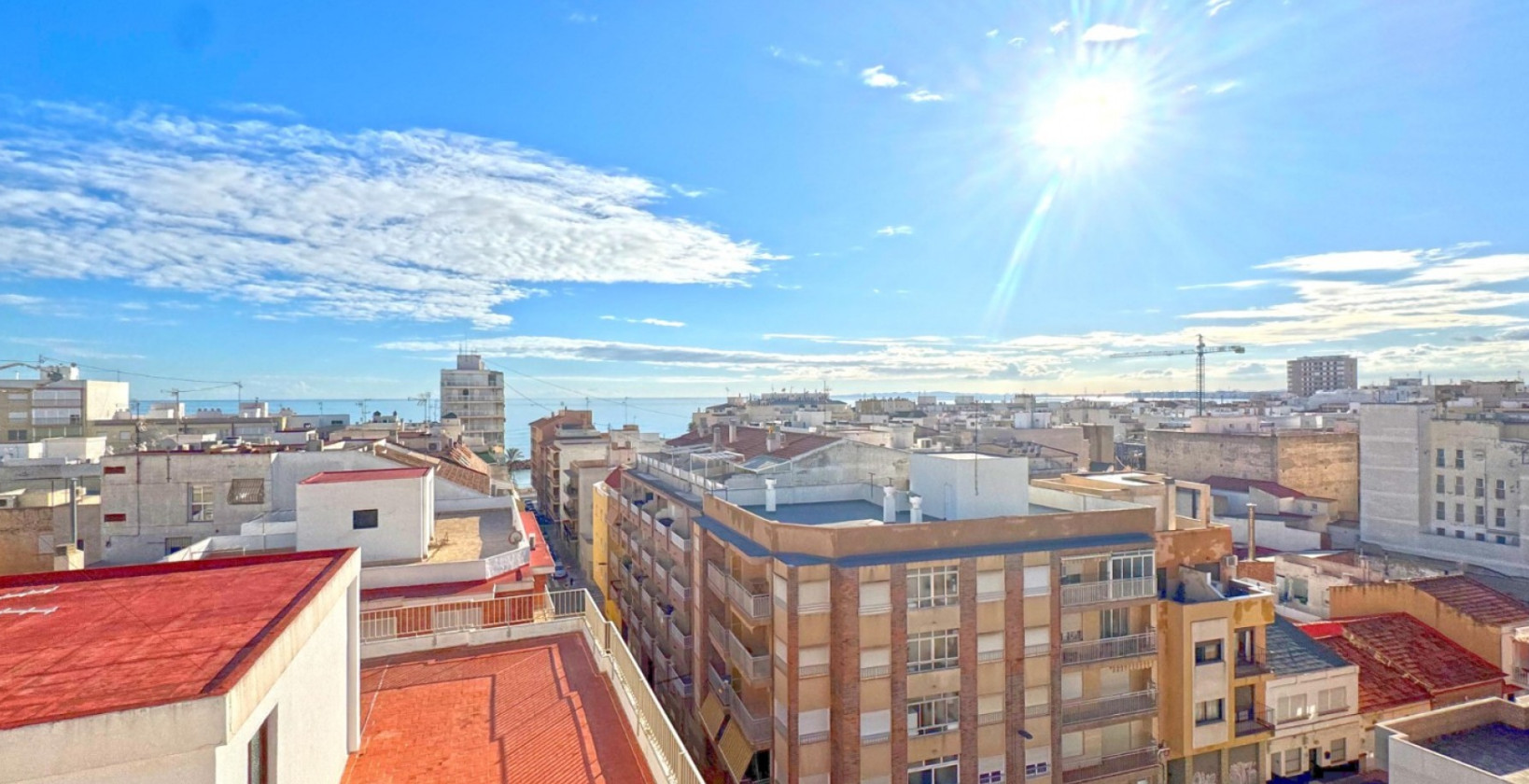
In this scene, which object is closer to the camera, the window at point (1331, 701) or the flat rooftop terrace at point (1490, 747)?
the flat rooftop terrace at point (1490, 747)

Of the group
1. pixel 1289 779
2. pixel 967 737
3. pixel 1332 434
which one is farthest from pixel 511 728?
pixel 1332 434

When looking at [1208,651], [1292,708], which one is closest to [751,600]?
[1208,651]

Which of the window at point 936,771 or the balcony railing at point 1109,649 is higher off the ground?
the balcony railing at point 1109,649

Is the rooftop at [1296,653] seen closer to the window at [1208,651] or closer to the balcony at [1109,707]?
→ the window at [1208,651]

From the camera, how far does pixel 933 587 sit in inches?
882

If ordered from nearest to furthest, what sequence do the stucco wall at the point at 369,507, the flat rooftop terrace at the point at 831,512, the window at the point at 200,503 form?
the stucco wall at the point at 369,507 → the flat rooftop terrace at the point at 831,512 → the window at the point at 200,503

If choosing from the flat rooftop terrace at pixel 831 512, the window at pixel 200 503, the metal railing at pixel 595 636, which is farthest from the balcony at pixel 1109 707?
the window at pixel 200 503

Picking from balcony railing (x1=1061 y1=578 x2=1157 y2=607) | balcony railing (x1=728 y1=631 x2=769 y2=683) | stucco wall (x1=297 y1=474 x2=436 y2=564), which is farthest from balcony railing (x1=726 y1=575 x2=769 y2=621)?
stucco wall (x1=297 y1=474 x2=436 y2=564)

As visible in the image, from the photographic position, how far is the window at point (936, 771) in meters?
22.3

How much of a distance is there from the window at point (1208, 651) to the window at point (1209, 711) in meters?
1.45

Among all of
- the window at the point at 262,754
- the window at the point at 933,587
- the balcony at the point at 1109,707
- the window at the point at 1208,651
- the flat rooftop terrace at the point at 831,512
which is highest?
the window at the point at 262,754

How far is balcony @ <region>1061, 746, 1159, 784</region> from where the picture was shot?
23.7 meters

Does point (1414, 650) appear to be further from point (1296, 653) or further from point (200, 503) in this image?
point (200, 503)

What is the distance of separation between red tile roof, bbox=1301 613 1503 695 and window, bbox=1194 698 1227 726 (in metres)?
7.84
